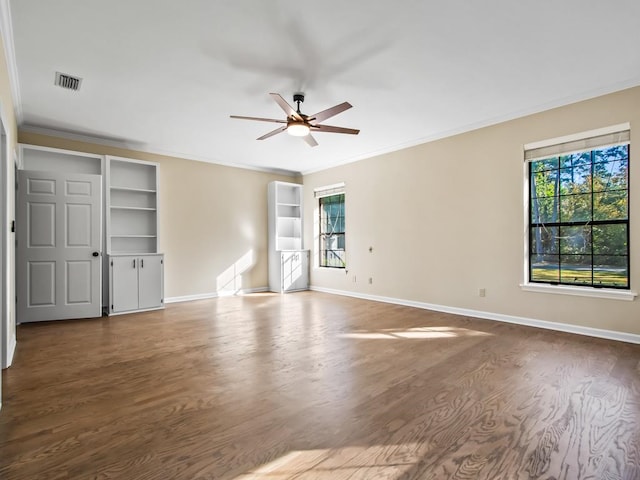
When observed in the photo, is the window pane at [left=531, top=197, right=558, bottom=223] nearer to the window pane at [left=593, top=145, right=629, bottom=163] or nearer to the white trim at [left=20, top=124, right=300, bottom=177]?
the window pane at [left=593, top=145, right=629, bottom=163]

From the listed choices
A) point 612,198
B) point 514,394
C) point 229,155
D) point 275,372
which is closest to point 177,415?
point 275,372

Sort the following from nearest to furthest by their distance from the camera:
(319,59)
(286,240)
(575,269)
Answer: (319,59) < (575,269) < (286,240)

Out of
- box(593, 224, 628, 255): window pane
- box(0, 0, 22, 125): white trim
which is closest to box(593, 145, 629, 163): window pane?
box(593, 224, 628, 255): window pane

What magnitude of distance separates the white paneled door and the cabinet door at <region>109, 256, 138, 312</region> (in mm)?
188

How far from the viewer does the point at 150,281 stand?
5477 mm

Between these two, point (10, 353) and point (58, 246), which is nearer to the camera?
point (10, 353)

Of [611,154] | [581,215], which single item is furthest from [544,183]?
[611,154]

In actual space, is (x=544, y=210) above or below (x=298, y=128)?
below

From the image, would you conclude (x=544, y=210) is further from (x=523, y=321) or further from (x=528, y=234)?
(x=523, y=321)

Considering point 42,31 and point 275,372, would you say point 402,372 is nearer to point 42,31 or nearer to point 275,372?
point 275,372

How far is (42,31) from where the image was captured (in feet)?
8.93

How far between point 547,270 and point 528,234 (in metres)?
0.48

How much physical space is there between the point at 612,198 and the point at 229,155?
5.66 metres

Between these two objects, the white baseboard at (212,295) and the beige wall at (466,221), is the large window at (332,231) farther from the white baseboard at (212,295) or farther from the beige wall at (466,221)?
the white baseboard at (212,295)
